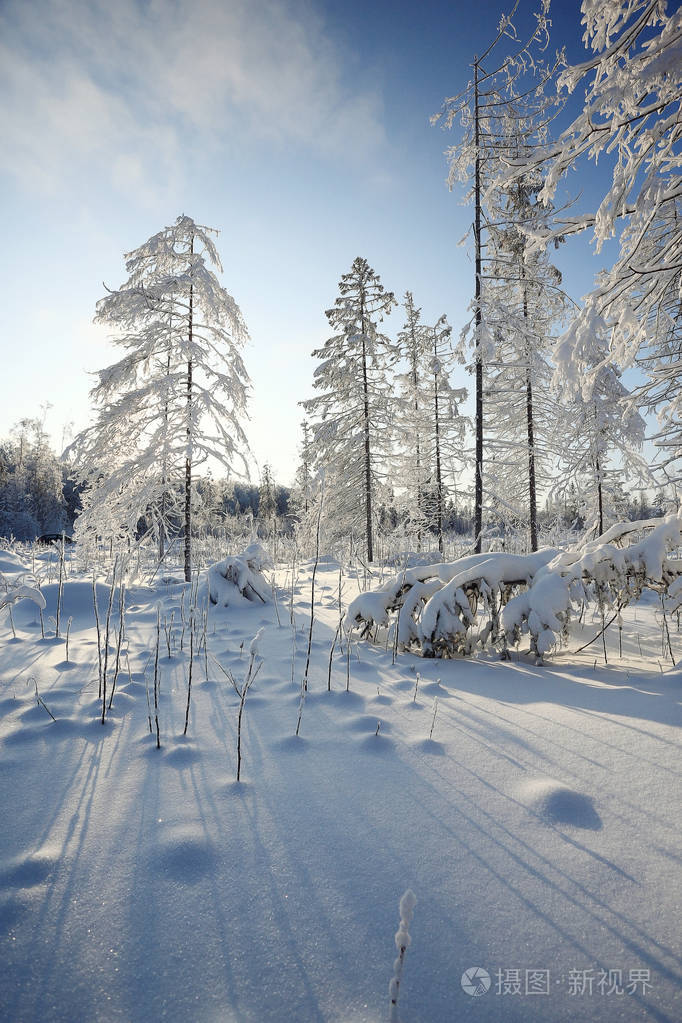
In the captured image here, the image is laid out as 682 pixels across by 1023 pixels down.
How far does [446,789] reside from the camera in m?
1.93

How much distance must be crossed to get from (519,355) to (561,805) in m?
13.8

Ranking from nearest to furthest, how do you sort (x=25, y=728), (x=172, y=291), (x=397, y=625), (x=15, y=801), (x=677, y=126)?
(x=15, y=801), (x=25, y=728), (x=677, y=126), (x=397, y=625), (x=172, y=291)

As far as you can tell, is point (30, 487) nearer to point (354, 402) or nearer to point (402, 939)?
point (354, 402)

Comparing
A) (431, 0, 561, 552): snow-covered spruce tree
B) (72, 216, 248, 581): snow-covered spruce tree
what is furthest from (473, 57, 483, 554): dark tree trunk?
(72, 216, 248, 581): snow-covered spruce tree

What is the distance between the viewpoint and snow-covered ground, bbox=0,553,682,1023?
3.61 ft

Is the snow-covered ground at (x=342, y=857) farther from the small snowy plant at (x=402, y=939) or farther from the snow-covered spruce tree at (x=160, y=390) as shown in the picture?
the snow-covered spruce tree at (x=160, y=390)

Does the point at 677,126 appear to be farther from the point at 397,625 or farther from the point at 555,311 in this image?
the point at 555,311

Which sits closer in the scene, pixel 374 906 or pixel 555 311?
pixel 374 906

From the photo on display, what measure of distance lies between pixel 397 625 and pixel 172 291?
968cm

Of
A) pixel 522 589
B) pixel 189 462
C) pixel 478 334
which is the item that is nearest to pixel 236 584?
pixel 522 589

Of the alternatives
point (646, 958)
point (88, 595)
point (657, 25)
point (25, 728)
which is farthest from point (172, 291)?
point (646, 958)

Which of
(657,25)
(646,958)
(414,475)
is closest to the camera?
(646,958)

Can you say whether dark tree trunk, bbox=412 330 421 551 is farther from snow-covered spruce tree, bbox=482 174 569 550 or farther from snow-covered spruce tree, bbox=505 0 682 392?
snow-covered spruce tree, bbox=505 0 682 392

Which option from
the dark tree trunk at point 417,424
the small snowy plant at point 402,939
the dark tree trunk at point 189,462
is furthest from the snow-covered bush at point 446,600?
the dark tree trunk at point 417,424
